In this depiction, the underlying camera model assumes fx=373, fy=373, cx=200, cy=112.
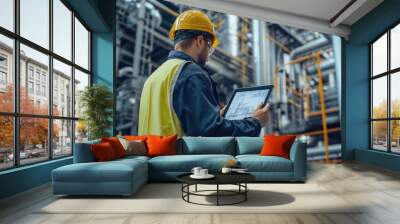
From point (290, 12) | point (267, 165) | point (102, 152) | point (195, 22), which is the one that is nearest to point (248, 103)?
point (195, 22)

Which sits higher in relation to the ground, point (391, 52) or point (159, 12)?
point (159, 12)

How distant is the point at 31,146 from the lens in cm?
527

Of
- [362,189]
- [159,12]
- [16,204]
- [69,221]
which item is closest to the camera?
[69,221]

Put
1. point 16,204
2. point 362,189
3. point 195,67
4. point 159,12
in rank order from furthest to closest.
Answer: point 159,12 < point 195,67 < point 362,189 < point 16,204

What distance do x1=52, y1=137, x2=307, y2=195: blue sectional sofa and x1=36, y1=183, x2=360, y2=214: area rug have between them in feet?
0.53

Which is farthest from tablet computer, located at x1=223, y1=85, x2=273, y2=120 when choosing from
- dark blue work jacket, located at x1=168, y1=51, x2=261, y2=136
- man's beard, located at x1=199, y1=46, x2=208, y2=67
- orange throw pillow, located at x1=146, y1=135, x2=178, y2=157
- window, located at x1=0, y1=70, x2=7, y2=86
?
window, located at x1=0, y1=70, x2=7, y2=86

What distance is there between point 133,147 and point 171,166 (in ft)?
2.78

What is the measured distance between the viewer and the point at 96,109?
706 cm

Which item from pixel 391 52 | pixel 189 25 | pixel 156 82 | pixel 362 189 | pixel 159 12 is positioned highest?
pixel 159 12

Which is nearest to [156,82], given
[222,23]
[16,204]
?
[222,23]

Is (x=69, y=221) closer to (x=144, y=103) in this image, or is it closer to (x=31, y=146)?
(x=31, y=146)

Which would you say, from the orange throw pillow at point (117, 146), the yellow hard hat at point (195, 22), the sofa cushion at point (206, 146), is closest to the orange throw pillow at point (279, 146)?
the sofa cushion at point (206, 146)

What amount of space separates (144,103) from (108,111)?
0.76 meters

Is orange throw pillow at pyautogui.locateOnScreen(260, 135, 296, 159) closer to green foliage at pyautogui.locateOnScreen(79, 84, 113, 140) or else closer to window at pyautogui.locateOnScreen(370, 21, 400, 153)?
window at pyautogui.locateOnScreen(370, 21, 400, 153)
